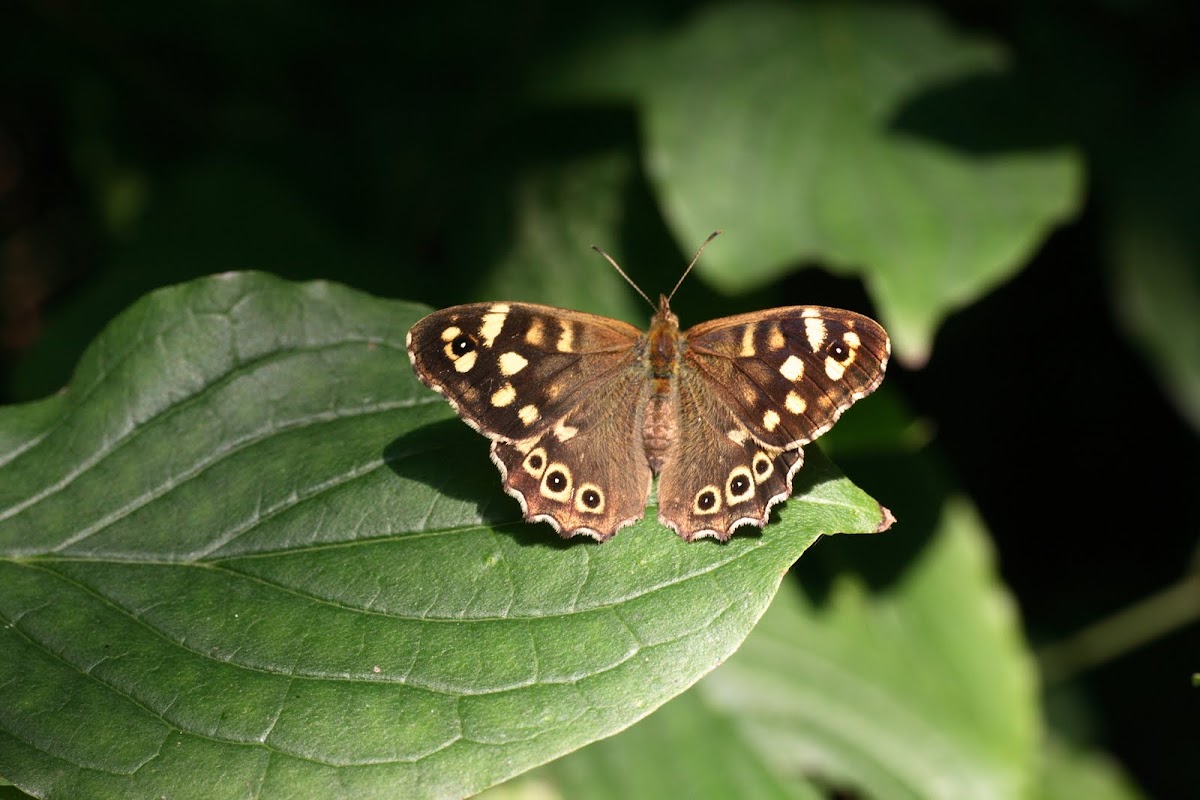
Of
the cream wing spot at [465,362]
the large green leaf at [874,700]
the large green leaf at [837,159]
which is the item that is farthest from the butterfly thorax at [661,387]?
the large green leaf at [874,700]

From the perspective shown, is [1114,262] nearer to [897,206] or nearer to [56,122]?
[897,206]

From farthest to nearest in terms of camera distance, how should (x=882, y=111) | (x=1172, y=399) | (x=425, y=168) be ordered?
(x=425, y=168)
(x=1172, y=399)
(x=882, y=111)

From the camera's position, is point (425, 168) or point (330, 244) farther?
point (425, 168)

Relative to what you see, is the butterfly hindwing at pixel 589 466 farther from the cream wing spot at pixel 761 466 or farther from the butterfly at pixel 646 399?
the cream wing spot at pixel 761 466

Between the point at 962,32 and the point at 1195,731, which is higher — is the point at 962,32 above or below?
above

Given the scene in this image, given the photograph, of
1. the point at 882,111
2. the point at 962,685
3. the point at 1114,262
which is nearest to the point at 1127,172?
the point at 1114,262

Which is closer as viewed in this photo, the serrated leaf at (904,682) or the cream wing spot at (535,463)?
the cream wing spot at (535,463)

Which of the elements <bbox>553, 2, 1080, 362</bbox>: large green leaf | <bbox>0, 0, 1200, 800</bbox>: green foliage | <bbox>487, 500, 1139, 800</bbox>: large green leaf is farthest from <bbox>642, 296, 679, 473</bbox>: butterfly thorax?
<bbox>487, 500, 1139, 800</bbox>: large green leaf

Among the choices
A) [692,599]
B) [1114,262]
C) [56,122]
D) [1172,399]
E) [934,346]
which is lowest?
[56,122]
